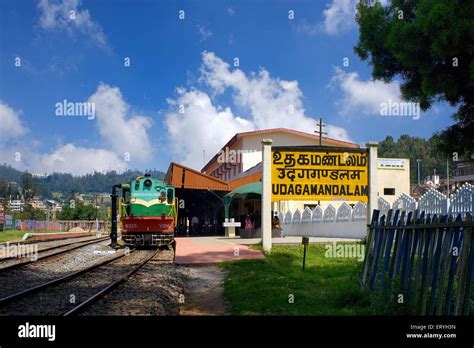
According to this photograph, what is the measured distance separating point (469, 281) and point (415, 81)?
17.7ft

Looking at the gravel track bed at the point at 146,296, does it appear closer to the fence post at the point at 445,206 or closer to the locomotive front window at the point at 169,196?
the locomotive front window at the point at 169,196

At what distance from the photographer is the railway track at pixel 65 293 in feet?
23.1

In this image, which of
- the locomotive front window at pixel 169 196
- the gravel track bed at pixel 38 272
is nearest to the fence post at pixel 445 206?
the gravel track bed at pixel 38 272

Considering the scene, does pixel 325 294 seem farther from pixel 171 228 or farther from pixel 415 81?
pixel 171 228

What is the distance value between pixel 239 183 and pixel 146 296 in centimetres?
2323

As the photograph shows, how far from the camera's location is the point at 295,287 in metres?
8.56

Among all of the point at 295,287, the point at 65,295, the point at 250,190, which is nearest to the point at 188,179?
the point at 250,190

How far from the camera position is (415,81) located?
29.4 ft

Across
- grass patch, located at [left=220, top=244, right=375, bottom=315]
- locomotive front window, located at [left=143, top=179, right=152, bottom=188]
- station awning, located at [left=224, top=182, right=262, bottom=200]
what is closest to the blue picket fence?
grass patch, located at [left=220, top=244, right=375, bottom=315]

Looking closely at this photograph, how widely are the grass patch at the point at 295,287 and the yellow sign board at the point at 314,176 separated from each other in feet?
6.81

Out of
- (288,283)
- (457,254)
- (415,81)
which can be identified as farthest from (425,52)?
(288,283)

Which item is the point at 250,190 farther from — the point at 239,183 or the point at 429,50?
the point at 429,50

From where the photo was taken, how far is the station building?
27359mm

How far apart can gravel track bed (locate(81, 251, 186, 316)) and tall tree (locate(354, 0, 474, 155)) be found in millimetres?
5701
